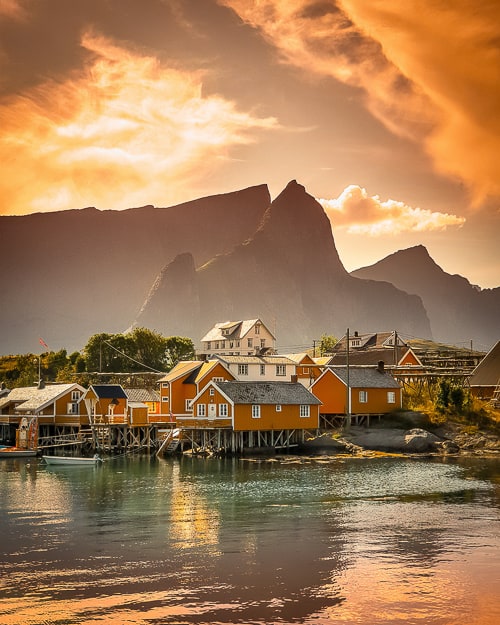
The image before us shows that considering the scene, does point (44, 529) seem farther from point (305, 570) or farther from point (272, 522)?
point (305, 570)

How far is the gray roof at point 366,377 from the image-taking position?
7856 cm

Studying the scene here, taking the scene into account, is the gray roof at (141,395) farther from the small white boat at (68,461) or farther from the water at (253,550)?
the water at (253,550)

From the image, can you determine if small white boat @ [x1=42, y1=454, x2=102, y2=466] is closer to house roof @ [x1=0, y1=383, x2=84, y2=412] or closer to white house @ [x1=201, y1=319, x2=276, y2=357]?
house roof @ [x1=0, y1=383, x2=84, y2=412]

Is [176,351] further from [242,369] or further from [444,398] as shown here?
[444,398]

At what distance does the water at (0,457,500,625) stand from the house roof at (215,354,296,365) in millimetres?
30065

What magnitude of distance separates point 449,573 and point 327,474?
27.7 metres

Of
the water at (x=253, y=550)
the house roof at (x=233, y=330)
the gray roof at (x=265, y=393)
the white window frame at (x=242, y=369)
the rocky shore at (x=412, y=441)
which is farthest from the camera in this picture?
the house roof at (x=233, y=330)

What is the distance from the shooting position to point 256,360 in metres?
85.7

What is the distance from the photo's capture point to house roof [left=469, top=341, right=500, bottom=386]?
83381mm

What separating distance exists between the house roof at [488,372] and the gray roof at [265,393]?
21073 mm

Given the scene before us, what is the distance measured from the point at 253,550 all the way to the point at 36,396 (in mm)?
56156

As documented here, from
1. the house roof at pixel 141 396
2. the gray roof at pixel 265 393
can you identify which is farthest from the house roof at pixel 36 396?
the gray roof at pixel 265 393

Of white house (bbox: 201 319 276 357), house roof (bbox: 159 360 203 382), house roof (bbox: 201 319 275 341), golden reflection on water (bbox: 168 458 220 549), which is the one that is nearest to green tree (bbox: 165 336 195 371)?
white house (bbox: 201 319 276 357)

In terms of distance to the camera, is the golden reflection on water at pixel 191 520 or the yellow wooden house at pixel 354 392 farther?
the yellow wooden house at pixel 354 392
